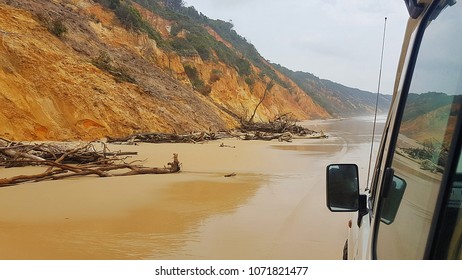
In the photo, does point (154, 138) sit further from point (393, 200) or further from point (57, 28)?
point (393, 200)

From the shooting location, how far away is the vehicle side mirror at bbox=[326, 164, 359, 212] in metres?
1.83

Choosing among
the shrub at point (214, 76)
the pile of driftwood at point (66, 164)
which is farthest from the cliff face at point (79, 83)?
the shrub at point (214, 76)

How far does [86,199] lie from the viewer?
20.1 ft

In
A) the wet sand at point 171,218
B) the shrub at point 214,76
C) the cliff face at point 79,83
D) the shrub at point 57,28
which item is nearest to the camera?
the wet sand at point 171,218

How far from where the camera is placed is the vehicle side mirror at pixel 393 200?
1.34 meters

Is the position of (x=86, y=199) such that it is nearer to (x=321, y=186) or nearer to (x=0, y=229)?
(x=0, y=229)

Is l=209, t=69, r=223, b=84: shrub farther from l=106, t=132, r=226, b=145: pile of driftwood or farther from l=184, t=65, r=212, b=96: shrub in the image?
l=106, t=132, r=226, b=145: pile of driftwood

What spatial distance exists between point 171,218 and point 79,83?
562 inches

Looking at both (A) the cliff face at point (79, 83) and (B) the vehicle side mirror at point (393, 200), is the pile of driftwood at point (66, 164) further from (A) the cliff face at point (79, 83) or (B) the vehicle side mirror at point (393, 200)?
(B) the vehicle side mirror at point (393, 200)

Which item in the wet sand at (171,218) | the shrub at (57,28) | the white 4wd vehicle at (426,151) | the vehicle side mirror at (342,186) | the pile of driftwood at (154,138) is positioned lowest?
the pile of driftwood at (154,138)

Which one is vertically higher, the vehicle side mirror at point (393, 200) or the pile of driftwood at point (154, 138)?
the vehicle side mirror at point (393, 200)

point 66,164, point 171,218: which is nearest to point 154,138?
point 66,164

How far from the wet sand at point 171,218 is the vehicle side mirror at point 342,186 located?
2042mm

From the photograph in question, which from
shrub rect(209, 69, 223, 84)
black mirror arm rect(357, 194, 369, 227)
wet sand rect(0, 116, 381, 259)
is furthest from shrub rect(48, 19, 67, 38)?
black mirror arm rect(357, 194, 369, 227)
